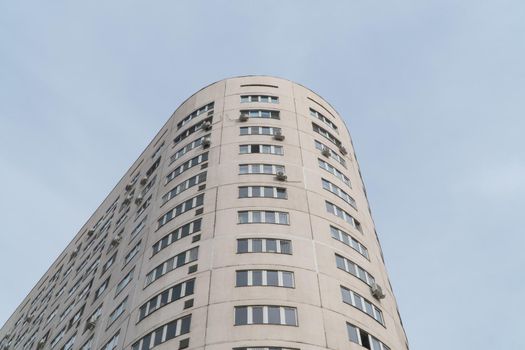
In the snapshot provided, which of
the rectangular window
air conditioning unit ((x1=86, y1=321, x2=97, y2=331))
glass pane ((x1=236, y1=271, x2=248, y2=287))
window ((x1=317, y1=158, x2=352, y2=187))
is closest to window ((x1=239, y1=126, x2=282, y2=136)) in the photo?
window ((x1=317, y1=158, x2=352, y2=187))

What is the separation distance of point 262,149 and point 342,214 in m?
8.09

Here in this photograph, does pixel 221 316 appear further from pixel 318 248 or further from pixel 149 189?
pixel 149 189

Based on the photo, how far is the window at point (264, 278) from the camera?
110 feet

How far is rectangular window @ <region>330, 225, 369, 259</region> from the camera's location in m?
39.3

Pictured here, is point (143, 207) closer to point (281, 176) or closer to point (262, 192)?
point (262, 192)

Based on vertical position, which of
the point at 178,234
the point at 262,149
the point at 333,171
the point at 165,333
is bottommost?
the point at 165,333

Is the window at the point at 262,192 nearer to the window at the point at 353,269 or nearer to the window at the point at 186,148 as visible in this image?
the window at the point at 353,269

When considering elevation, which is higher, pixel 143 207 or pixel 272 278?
pixel 143 207

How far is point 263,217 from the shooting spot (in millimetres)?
38594

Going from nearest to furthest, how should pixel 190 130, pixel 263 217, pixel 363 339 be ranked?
1. pixel 363 339
2. pixel 263 217
3. pixel 190 130

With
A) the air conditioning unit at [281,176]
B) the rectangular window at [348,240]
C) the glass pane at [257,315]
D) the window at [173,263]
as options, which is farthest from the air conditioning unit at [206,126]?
the glass pane at [257,315]

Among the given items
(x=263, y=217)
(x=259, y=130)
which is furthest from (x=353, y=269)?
(x=259, y=130)

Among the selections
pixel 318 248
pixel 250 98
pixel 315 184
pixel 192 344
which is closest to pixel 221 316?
pixel 192 344

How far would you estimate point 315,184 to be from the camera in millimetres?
42750
